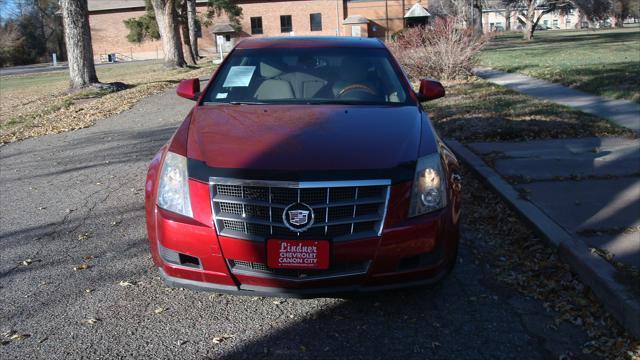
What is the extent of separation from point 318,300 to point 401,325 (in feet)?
2.00

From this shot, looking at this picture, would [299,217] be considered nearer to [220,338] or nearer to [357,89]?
[220,338]

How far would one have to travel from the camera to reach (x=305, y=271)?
3.32 metres

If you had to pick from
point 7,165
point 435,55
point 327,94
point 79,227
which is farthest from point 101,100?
point 327,94

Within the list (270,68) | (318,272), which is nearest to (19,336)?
(318,272)

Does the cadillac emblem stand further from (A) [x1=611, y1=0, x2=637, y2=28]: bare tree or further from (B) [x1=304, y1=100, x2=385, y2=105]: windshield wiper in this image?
(A) [x1=611, y1=0, x2=637, y2=28]: bare tree

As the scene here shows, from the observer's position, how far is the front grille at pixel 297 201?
3285 mm

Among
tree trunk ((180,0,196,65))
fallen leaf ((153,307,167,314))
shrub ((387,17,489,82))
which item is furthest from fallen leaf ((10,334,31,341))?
tree trunk ((180,0,196,65))

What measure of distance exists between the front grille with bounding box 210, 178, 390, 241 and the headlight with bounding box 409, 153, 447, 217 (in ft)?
0.65

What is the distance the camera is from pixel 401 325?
354cm

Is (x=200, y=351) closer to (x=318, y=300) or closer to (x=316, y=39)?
(x=318, y=300)

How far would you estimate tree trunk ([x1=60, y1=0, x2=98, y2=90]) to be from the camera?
17.2m

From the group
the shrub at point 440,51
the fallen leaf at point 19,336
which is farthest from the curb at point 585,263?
the shrub at point 440,51

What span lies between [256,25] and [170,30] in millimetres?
36105

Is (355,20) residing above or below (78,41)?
above
